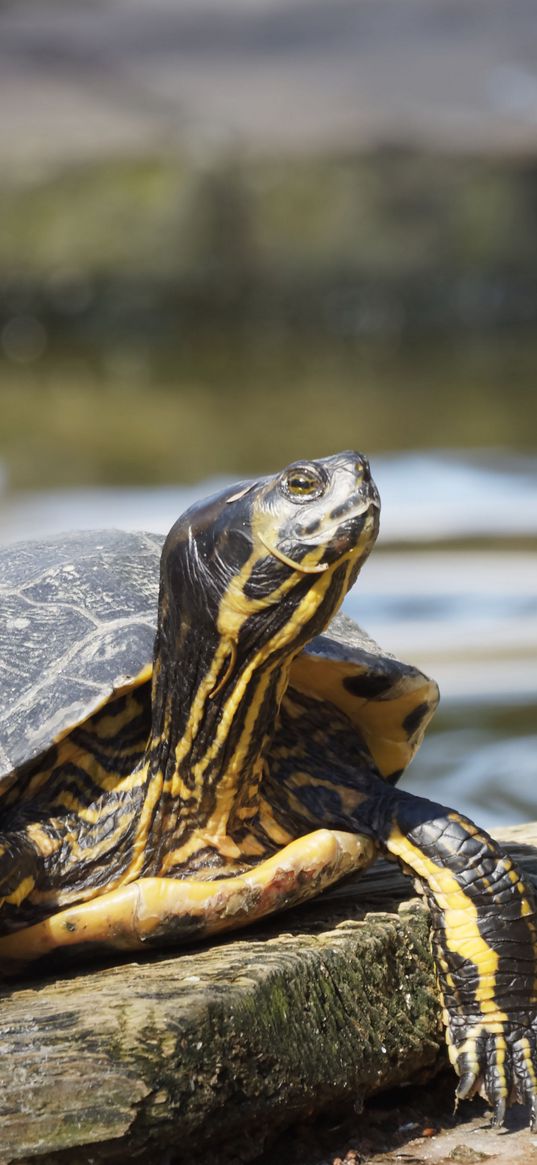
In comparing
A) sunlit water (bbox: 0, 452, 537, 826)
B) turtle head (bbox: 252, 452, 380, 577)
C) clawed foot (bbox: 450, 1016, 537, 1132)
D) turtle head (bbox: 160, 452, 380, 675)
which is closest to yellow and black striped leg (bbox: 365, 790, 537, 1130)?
clawed foot (bbox: 450, 1016, 537, 1132)

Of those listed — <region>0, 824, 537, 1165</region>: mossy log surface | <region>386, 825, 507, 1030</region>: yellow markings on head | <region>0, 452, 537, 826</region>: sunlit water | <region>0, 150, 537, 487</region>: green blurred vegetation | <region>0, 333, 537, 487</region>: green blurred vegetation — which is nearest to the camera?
<region>0, 824, 537, 1165</region>: mossy log surface

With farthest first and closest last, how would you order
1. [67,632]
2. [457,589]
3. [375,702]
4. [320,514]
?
[457,589] → [375,702] → [67,632] → [320,514]

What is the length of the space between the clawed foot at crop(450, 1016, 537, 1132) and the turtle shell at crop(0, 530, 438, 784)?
0.76m

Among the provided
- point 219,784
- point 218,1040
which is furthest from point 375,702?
point 218,1040

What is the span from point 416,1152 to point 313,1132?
7.2 inches

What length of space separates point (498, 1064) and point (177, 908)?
635 millimetres

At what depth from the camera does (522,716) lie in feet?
19.4

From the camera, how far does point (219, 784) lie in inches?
113

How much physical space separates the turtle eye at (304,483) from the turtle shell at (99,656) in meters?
0.50

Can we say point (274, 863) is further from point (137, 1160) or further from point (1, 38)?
point (1, 38)

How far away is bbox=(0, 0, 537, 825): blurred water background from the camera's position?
7781mm

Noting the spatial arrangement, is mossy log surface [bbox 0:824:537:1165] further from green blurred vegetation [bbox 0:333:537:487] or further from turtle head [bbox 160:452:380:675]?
green blurred vegetation [bbox 0:333:537:487]

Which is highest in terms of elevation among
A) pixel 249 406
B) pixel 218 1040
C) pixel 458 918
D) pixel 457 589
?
pixel 249 406

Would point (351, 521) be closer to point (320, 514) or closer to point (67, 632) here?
point (320, 514)
